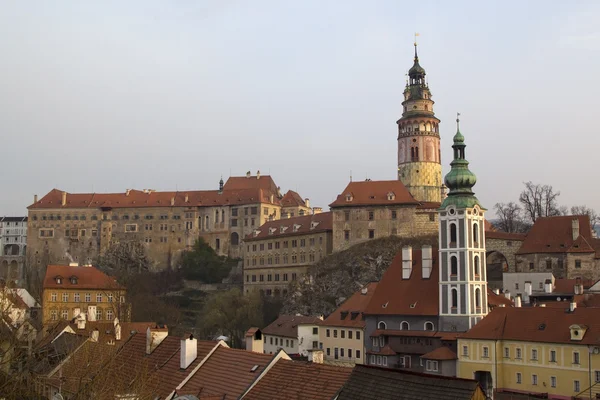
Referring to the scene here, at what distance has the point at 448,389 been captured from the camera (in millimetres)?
15648

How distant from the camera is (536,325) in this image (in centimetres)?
4122

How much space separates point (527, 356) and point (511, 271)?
29.4 meters

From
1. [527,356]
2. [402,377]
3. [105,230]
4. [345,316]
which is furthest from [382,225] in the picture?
[402,377]

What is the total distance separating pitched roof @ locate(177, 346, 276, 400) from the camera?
71.8 feet

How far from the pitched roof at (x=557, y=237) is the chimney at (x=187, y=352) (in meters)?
47.4

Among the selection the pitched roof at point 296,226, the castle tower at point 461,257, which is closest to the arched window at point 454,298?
the castle tower at point 461,257

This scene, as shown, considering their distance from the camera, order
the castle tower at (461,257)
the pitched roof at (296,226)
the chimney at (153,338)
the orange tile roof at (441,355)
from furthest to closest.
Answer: the pitched roof at (296,226) < the castle tower at (461,257) < the orange tile roof at (441,355) < the chimney at (153,338)

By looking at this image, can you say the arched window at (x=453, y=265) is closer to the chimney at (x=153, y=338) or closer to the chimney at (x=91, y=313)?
the chimney at (x=91, y=313)

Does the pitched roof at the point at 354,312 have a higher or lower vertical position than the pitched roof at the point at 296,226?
lower

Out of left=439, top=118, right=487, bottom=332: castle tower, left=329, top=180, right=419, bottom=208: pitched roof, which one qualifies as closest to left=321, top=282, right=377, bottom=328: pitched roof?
left=439, top=118, right=487, bottom=332: castle tower

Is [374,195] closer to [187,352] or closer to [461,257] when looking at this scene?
[461,257]

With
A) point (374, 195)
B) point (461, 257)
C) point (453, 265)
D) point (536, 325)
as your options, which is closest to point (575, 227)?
point (461, 257)

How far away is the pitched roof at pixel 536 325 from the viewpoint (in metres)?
38.8

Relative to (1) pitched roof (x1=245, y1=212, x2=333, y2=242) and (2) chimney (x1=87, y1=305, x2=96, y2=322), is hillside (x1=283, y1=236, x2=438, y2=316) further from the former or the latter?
(2) chimney (x1=87, y1=305, x2=96, y2=322)
